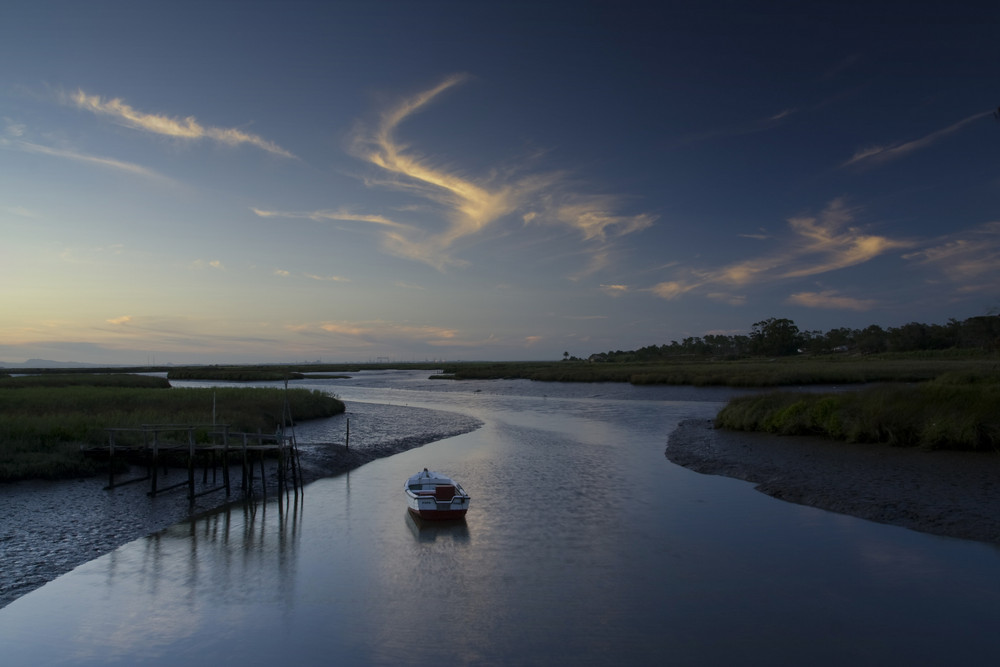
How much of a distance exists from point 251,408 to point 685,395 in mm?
40144

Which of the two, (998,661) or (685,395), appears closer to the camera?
(998,661)

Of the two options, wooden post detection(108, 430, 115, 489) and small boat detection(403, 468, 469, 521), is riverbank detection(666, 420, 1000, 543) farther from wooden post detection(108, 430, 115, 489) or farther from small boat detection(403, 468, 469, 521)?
wooden post detection(108, 430, 115, 489)

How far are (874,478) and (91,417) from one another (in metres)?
30.4

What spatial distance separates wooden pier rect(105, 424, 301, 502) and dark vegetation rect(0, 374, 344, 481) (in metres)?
1.35

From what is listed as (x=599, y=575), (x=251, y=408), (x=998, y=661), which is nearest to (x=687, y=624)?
(x=599, y=575)

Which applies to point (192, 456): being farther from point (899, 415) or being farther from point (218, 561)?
point (899, 415)

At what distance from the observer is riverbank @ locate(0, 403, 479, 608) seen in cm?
1292

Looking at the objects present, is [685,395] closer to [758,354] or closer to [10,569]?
[10,569]

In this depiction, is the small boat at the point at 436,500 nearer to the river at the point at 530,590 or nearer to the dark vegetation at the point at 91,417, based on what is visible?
the river at the point at 530,590

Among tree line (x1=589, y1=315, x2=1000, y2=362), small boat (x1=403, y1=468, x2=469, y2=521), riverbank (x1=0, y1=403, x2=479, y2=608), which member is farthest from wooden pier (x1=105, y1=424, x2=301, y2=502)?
tree line (x1=589, y1=315, x2=1000, y2=362)

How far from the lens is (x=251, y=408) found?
123 feet

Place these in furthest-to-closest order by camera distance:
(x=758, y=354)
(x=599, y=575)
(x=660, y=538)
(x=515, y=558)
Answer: (x=758, y=354) < (x=660, y=538) < (x=515, y=558) < (x=599, y=575)

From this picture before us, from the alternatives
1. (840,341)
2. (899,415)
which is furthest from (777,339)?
(899,415)

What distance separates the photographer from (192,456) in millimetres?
19016
